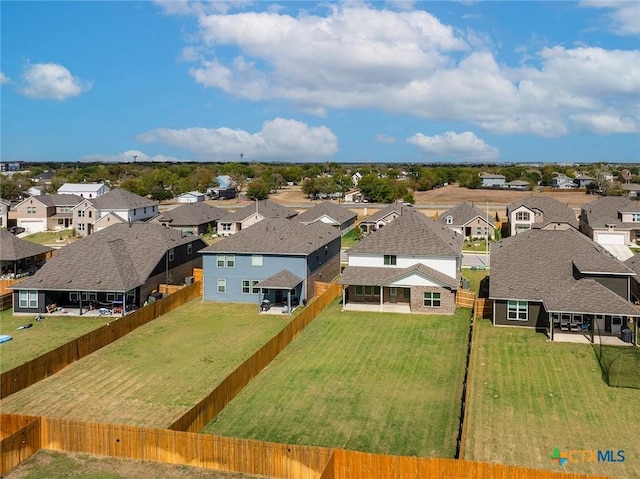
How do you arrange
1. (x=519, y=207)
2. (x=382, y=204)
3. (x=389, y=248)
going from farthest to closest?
(x=382, y=204) < (x=519, y=207) < (x=389, y=248)

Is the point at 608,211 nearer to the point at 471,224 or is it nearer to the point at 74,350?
the point at 471,224

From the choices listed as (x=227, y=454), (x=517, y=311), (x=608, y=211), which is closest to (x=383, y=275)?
(x=517, y=311)

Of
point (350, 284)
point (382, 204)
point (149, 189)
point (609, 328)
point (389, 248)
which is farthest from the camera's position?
point (149, 189)

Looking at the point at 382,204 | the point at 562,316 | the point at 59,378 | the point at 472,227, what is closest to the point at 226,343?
the point at 59,378

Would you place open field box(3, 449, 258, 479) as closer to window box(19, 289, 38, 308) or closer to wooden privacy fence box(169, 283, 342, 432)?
wooden privacy fence box(169, 283, 342, 432)

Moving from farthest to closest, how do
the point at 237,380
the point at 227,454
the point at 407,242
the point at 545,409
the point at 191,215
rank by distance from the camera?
the point at 191,215
the point at 407,242
the point at 237,380
the point at 545,409
the point at 227,454

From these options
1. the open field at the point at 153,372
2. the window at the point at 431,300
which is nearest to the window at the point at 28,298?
the open field at the point at 153,372

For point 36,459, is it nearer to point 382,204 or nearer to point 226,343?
point 226,343
